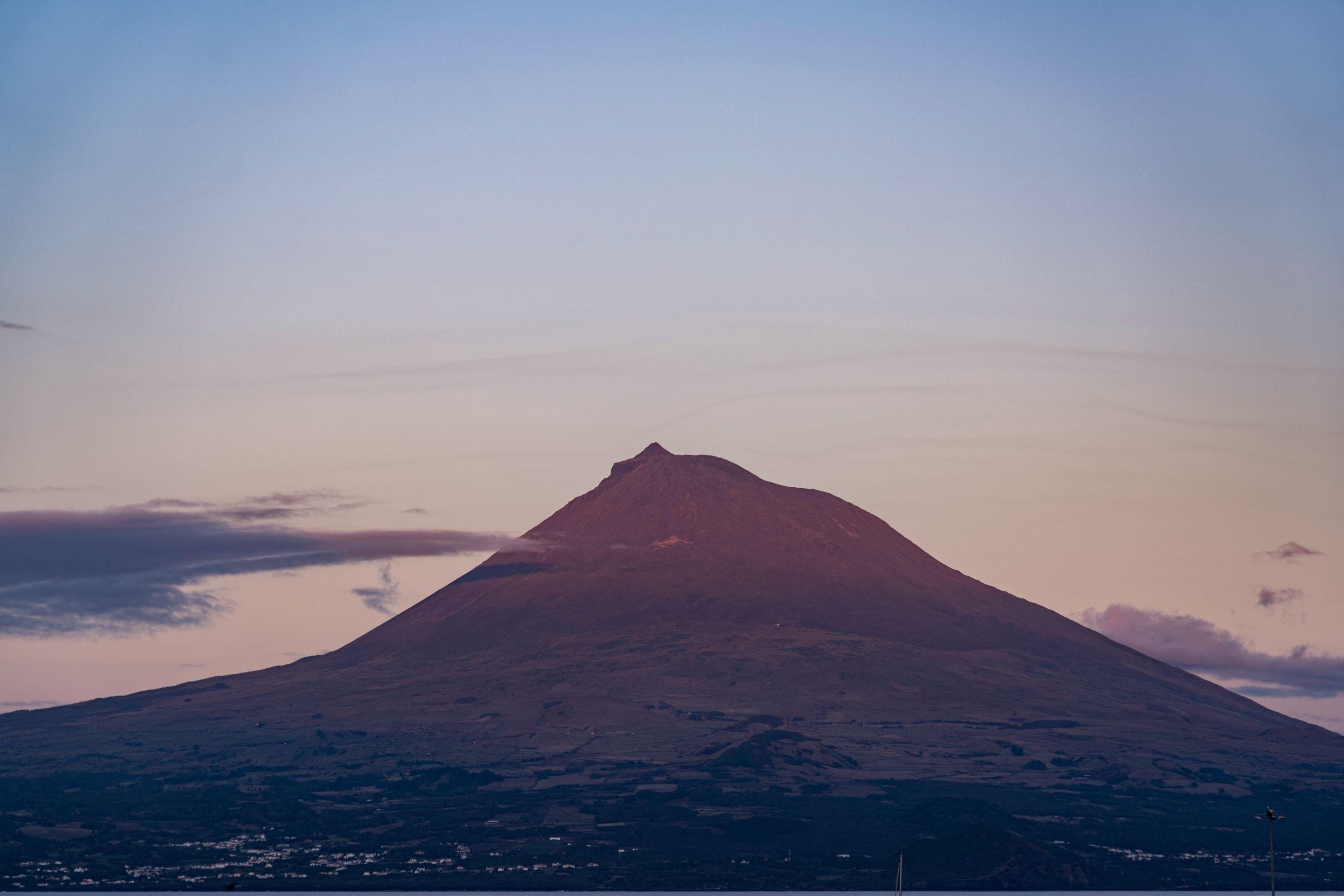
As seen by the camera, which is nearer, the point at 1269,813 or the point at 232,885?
the point at 232,885
